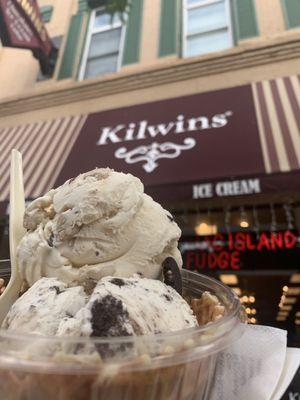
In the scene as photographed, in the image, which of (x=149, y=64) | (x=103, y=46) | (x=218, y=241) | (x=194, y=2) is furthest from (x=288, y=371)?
(x=194, y=2)

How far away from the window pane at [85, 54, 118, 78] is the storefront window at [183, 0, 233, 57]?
1.09m

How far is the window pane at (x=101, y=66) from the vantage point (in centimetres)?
510

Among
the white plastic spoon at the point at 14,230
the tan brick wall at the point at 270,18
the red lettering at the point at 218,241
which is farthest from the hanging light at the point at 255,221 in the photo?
the white plastic spoon at the point at 14,230

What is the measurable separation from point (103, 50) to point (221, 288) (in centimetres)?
502

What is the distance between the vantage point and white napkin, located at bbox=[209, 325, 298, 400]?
0.85 meters

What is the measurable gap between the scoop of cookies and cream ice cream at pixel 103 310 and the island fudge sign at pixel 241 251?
112 inches

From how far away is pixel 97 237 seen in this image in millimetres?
987

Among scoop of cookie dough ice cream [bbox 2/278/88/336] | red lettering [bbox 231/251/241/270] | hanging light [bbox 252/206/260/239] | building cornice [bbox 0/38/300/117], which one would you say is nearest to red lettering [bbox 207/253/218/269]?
red lettering [bbox 231/251/241/270]

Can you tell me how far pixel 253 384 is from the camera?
0.86 m

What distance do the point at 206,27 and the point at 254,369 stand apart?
4.93 meters

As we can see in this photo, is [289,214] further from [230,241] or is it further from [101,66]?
[101,66]

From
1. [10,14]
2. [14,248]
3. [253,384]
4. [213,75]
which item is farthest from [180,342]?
[10,14]

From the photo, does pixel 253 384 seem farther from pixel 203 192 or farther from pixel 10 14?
pixel 10 14

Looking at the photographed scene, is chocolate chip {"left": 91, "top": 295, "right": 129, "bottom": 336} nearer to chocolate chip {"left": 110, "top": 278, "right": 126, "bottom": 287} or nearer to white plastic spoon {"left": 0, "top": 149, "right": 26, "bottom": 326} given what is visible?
chocolate chip {"left": 110, "top": 278, "right": 126, "bottom": 287}
